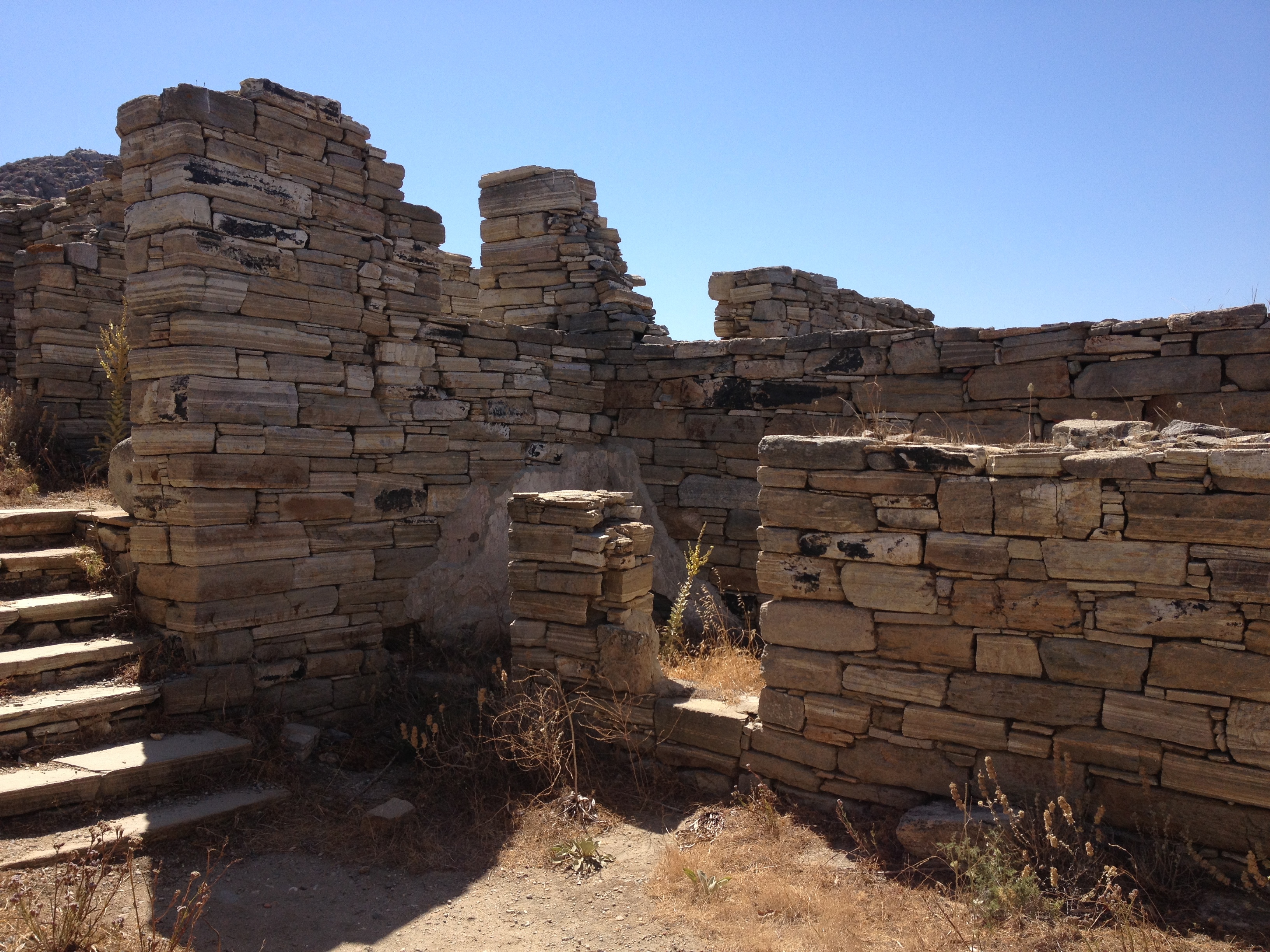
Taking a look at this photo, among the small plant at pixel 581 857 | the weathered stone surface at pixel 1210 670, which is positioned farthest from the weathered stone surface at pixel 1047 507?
the small plant at pixel 581 857

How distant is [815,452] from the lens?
4883 mm

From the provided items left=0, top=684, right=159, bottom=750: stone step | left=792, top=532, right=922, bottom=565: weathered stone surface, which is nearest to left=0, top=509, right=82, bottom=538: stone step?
left=0, top=684, right=159, bottom=750: stone step

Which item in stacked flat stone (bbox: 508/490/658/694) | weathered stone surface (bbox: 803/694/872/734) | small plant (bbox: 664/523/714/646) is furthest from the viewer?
small plant (bbox: 664/523/714/646)

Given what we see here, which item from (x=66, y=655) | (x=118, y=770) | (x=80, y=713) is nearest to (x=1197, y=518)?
(x=118, y=770)

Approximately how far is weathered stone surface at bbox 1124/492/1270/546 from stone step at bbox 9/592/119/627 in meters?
6.10

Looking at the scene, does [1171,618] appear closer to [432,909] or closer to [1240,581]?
[1240,581]

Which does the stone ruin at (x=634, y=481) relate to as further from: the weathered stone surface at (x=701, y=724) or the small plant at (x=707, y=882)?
the small plant at (x=707, y=882)

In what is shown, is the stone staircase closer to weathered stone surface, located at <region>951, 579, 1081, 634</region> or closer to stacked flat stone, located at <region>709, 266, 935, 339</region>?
weathered stone surface, located at <region>951, 579, 1081, 634</region>

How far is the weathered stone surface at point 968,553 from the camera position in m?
4.39

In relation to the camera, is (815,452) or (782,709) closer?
(815,452)

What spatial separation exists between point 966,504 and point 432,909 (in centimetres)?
326

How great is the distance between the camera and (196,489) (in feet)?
18.8

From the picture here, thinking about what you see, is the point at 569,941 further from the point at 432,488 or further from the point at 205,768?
the point at 432,488

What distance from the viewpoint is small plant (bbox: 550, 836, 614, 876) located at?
14.9ft
